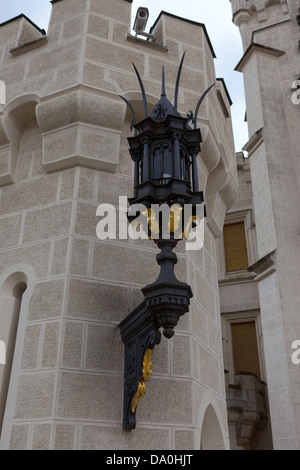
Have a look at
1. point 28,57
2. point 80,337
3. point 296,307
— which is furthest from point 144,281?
point 296,307

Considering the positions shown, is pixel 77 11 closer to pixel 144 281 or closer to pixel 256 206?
pixel 144 281

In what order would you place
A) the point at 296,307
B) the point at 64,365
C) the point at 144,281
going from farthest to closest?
the point at 296,307
the point at 144,281
the point at 64,365

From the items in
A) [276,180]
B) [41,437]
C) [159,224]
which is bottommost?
[41,437]

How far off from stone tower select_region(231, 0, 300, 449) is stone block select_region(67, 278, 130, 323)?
20.4ft

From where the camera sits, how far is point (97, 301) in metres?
3.06

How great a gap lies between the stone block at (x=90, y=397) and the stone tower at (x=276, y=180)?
627 centimetres

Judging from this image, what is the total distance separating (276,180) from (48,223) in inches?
307

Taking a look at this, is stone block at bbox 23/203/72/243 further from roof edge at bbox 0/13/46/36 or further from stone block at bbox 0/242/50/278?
roof edge at bbox 0/13/46/36

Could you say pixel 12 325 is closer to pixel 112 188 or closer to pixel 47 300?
pixel 47 300

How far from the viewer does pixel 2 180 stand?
3668 millimetres

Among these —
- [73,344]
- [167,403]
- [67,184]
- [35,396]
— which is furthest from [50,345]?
[67,184]

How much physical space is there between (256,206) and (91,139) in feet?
24.8

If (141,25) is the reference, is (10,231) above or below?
below

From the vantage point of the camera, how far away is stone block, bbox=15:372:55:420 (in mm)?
2676
